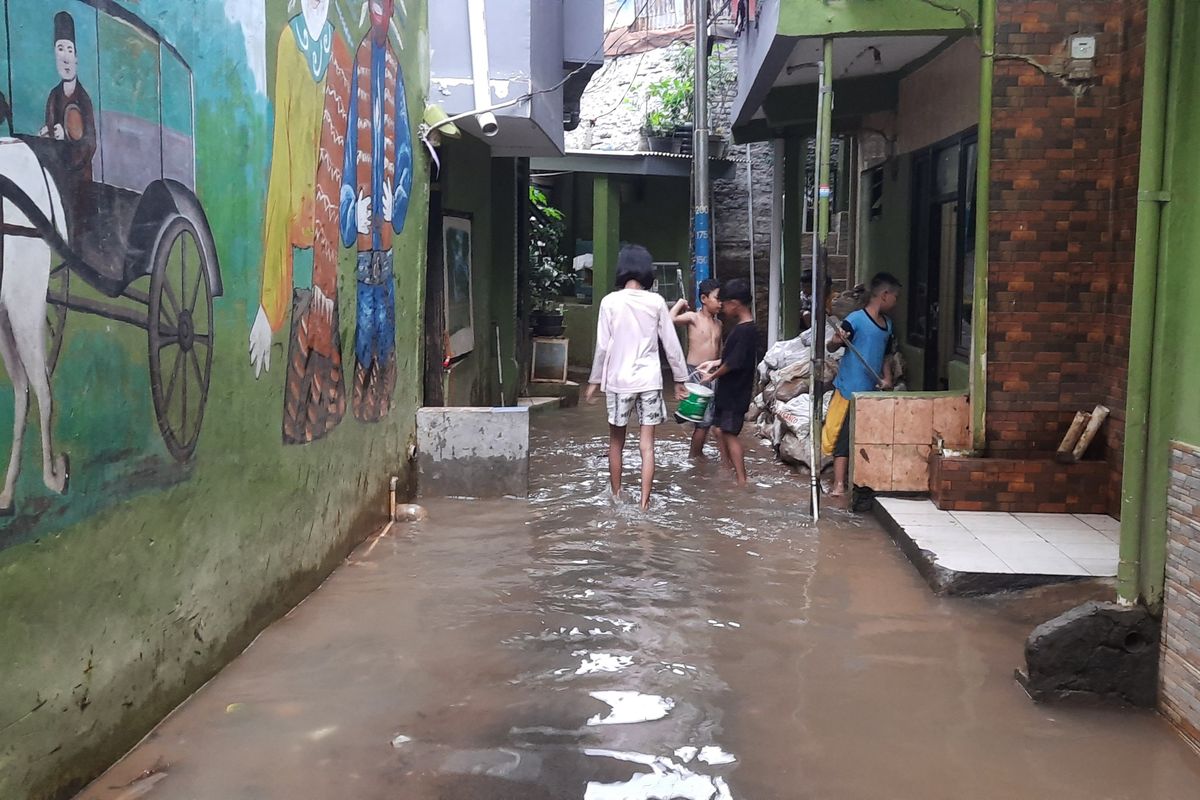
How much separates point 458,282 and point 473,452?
261 centimetres

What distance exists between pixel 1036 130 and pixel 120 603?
5.84m

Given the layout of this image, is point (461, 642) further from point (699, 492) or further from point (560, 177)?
point (560, 177)

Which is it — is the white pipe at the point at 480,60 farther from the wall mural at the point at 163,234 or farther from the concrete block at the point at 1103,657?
the concrete block at the point at 1103,657

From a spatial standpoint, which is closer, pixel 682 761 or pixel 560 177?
pixel 682 761

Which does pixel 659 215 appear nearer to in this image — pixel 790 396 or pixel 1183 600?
pixel 790 396

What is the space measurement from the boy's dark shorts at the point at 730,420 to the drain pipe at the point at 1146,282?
4.42m

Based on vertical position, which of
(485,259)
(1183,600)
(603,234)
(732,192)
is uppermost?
(732,192)

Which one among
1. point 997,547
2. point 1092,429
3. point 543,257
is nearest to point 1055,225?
point 1092,429

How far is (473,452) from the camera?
7.91 metres

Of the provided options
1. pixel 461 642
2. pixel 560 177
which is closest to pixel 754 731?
pixel 461 642

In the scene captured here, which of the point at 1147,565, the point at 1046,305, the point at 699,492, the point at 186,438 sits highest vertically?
the point at 1046,305

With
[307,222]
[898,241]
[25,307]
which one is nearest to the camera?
[25,307]

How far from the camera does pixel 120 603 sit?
3.38m

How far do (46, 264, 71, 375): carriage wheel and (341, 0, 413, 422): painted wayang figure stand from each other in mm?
3052
